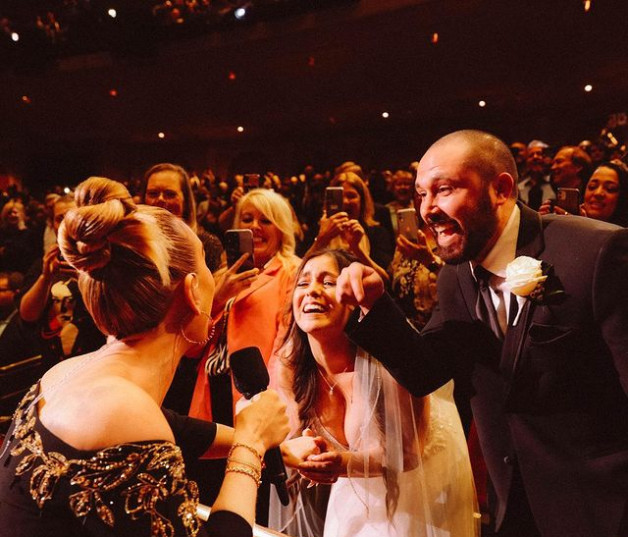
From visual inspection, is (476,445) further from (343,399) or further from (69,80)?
(69,80)

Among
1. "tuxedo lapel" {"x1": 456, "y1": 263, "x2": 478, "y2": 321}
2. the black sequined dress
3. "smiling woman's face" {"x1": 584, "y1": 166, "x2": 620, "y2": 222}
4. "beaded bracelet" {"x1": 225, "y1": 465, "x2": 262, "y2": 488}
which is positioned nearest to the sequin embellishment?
the black sequined dress

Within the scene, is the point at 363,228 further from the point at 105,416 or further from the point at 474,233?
the point at 105,416

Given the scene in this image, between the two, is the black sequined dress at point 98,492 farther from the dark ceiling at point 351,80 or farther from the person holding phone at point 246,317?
the dark ceiling at point 351,80

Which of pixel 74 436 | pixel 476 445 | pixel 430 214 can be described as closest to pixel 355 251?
pixel 476 445

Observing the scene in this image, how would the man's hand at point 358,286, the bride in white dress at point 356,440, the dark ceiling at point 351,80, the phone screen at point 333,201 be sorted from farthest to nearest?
the dark ceiling at point 351,80, the phone screen at point 333,201, the bride in white dress at point 356,440, the man's hand at point 358,286

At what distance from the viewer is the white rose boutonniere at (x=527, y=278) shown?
4.71 ft

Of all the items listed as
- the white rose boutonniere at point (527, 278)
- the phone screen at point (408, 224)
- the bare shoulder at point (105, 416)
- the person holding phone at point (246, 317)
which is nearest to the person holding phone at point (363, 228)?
the phone screen at point (408, 224)

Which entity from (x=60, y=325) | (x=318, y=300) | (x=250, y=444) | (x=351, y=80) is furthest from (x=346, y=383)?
(x=351, y=80)

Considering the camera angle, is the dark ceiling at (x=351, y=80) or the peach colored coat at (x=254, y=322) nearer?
the peach colored coat at (x=254, y=322)

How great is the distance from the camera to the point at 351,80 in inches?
418

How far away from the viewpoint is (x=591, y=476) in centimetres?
150

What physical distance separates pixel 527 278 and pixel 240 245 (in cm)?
139

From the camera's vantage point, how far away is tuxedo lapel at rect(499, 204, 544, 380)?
1.54 m

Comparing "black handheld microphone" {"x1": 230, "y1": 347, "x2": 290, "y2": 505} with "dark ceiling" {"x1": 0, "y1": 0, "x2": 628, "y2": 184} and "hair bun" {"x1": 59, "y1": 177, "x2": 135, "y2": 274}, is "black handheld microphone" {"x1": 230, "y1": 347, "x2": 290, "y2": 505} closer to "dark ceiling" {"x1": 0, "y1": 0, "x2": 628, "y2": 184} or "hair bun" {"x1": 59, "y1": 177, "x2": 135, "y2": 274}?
"hair bun" {"x1": 59, "y1": 177, "x2": 135, "y2": 274}
